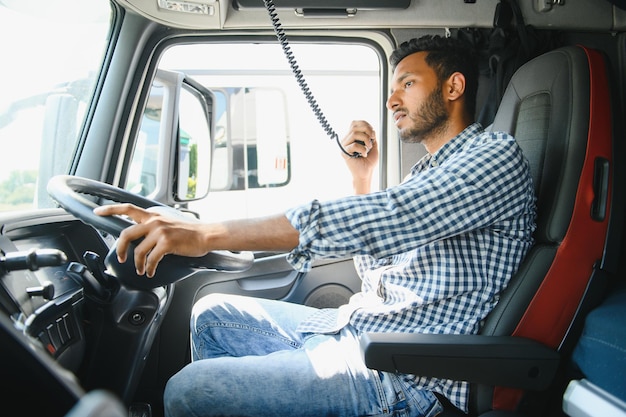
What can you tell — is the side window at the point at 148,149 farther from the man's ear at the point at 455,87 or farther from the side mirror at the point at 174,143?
the man's ear at the point at 455,87

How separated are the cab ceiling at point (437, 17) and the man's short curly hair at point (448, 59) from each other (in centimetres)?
22

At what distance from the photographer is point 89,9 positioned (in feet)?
6.12

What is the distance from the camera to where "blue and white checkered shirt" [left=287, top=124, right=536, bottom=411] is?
3.77 ft

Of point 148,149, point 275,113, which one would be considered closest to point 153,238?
point 148,149

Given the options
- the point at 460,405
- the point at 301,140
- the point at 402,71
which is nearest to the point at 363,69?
the point at 301,140

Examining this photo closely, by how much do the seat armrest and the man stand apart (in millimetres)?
115

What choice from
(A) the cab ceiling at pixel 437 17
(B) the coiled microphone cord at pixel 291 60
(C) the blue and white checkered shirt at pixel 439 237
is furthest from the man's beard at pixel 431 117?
(A) the cab ceiling at pixel 437 17

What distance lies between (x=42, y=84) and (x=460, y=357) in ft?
4.99

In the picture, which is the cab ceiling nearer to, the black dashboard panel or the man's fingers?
the black dashboard panel

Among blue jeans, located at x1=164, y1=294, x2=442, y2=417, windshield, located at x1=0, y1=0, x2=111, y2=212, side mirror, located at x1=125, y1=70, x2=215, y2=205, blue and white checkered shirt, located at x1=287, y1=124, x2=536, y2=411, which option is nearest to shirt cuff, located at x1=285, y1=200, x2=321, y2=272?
blue and white checkered shirt, located at x1=287, y1=124, x2=536, y2=411

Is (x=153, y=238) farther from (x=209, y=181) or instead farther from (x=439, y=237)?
(x=209, y=181)

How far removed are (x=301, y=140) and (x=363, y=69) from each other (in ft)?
3.18

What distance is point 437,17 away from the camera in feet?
6.74

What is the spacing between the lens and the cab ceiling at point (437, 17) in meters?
2.00
